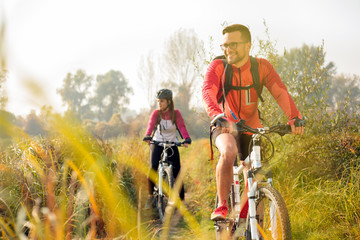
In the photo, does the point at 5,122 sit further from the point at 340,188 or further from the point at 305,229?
the point at 340,188

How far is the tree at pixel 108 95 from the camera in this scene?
5141 centimetres

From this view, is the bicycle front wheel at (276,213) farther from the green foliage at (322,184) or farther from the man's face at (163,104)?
the man's face at (163,104)

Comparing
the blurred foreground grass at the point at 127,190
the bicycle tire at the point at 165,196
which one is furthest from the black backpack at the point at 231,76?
the bicycle tire at the point at 165,196

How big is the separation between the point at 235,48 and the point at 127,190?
142 inches

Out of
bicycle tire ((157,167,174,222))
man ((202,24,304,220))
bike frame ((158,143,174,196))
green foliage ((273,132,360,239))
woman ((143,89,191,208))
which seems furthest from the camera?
woman ((143,89,191,208))

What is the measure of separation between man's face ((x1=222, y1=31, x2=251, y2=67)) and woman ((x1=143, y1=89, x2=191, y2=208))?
271 cm

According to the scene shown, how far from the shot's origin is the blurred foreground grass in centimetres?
329

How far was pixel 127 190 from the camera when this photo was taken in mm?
5652

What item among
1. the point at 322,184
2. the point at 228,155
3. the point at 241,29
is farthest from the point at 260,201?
the point at 322,184

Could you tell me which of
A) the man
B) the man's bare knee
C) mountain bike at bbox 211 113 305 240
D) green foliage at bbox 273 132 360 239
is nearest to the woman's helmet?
green foliage at bbox 273 132 360 239

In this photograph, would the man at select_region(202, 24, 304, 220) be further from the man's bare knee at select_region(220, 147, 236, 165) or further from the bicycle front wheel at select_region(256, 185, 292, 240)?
the bicycle front wheel at select_region(256, 185, 292, 240)

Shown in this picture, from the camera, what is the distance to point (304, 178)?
5039mm

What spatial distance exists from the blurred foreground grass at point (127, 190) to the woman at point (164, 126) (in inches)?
30.5

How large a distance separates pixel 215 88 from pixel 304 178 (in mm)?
2937
